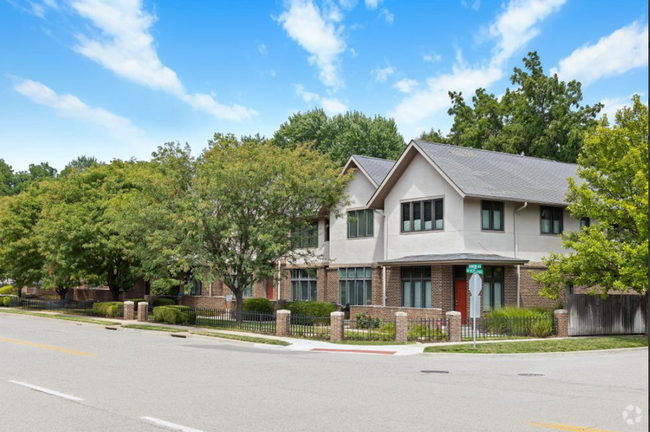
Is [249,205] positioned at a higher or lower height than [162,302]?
higher

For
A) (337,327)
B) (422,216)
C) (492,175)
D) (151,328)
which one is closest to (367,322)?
(422,216)

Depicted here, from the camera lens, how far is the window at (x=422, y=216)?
108 ft

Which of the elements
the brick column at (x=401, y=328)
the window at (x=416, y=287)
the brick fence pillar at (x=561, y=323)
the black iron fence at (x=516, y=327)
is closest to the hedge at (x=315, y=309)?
the window at (x=416, y=287)

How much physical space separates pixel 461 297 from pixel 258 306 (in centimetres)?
1335

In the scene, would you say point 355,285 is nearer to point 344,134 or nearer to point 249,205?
point 249,205

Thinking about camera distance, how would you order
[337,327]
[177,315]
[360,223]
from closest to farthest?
[337,327] → [177,315] → [360,223]

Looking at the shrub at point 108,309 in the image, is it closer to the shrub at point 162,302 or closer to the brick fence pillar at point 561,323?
the shrub at point 162,302

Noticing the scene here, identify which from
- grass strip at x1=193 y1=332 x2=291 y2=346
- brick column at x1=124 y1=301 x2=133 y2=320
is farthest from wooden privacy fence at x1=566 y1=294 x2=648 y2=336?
brick column at x1=124 y1=301 x2=133 y2=320

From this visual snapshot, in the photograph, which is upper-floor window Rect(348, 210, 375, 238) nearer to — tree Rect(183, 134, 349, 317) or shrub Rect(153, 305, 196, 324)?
tree Rect(183, 134, 349, 317)

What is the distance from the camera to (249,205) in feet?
101

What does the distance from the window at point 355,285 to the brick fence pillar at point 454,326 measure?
11862 millimetres

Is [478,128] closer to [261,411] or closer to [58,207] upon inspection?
[58,207]

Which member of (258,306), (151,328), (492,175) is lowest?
(151,328)

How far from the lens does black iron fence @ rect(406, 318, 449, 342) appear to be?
83.4 ft
